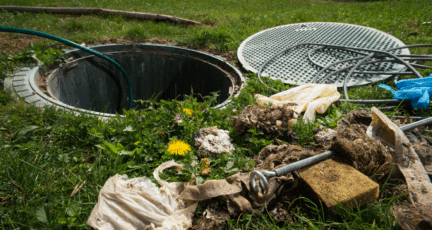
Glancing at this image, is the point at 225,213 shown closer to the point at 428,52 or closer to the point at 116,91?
the point at 116,91

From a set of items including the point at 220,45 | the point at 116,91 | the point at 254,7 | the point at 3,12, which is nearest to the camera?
the point at 220,45

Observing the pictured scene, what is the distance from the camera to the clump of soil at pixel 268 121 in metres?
1.96

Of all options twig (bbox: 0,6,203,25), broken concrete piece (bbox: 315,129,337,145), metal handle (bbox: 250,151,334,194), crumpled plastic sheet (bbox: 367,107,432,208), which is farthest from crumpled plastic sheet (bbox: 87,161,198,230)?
twig (bbox: 0,6,203,25)

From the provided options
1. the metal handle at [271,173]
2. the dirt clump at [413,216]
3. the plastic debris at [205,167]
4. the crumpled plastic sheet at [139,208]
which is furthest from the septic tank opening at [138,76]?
the dirt clump at [413,216]

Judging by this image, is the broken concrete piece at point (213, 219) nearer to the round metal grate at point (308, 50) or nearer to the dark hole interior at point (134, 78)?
the round metal grate at point (308, 50)

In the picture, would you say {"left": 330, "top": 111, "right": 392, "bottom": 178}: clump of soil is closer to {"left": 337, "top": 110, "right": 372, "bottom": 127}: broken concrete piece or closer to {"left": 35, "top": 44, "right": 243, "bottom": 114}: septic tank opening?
{"left": 337, "top": 110, "right": 372, "bottom": 127}: broken concrete piece

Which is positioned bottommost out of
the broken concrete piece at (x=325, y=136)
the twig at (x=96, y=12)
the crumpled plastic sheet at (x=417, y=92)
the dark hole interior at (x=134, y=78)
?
the dark hole interior at (x=134, y=78)

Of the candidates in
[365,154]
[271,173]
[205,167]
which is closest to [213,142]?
[205,167]

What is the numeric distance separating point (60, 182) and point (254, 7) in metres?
7.37

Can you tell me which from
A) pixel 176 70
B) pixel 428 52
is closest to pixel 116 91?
pixel 176 70

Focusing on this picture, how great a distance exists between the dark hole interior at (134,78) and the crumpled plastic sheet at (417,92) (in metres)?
1.92

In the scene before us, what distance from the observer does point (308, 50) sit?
369cm

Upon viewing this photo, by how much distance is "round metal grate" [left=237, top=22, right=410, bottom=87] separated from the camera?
3.08 metres

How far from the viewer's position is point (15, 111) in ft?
7.20
